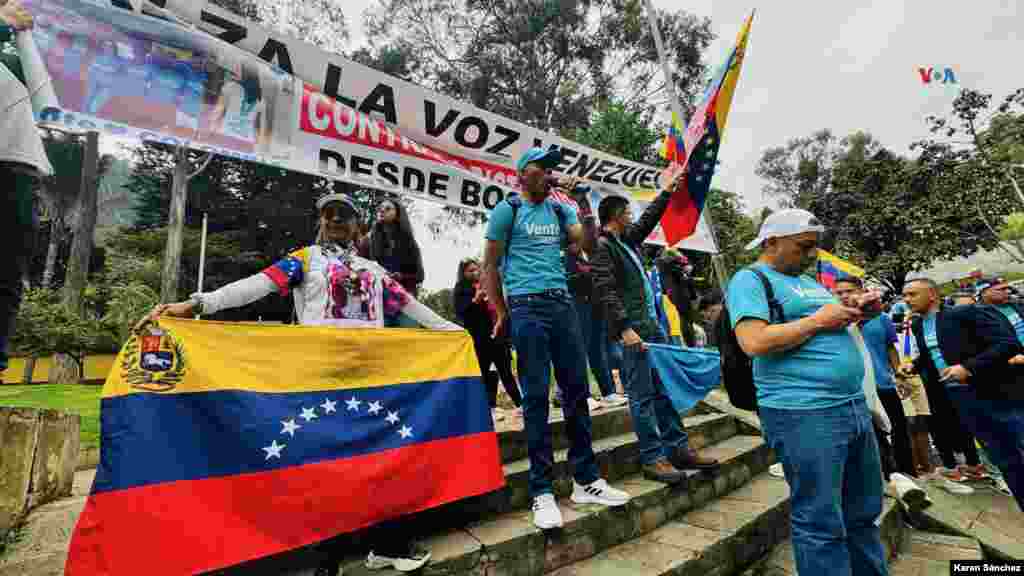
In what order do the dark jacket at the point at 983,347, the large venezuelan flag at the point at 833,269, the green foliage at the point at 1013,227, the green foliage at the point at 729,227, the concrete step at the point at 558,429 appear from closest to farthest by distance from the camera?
the concrete step at the point at 558,429 < the dark jacket at the point at 983,347 < the large venezuelan flag at the point at 833,269 < the green foliage at the point at 729,227 < the green foliage at the point at 1013,227

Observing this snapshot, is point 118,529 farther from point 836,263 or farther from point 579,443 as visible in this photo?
point 836,263

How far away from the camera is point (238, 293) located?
7.16 feet

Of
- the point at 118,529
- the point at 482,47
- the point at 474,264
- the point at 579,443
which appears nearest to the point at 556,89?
the point at 482,47

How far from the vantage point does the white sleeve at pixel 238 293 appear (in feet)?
6.89

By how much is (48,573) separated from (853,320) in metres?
3.50

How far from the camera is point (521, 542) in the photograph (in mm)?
2363

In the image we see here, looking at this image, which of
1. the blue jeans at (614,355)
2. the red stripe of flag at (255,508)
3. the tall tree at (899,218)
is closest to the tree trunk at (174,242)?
the blue jeans at (614,355)

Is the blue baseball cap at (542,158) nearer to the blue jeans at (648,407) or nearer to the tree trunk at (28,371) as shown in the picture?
the blue jeans at (648,407)

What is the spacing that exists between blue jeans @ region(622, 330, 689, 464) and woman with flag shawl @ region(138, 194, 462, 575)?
4.21 ft

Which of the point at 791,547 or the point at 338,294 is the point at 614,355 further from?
the point at 338,294

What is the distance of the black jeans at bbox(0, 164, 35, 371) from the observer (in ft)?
6.95

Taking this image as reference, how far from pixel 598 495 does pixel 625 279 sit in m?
1.47

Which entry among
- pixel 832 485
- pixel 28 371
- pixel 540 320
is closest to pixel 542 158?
pixel 540 320

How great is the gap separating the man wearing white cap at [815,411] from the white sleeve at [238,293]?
224cm
